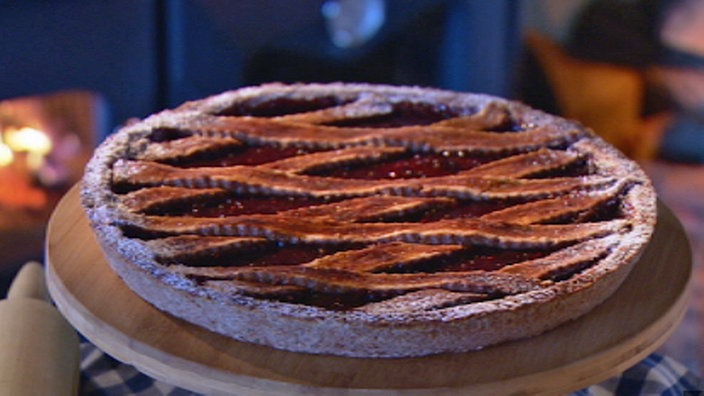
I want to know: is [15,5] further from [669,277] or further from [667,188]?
[667,188]

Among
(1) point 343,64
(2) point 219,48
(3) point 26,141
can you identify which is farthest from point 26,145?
(1) point 343,64

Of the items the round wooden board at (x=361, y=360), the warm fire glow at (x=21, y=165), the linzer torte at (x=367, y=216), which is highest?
the linzer torte at (x=367, y=216)

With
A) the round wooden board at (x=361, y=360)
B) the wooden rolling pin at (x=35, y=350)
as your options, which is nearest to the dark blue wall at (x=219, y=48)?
the wooden rolling pin at (x=35, y=350)

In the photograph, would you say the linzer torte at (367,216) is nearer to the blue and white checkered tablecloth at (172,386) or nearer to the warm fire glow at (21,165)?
the blue and white checkered tablecloth at (172,386)

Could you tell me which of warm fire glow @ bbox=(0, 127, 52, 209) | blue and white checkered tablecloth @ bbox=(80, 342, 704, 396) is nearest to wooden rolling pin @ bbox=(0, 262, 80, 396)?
blue and white checkered tablecloth @ bbox=(80, 342, 704, 396)

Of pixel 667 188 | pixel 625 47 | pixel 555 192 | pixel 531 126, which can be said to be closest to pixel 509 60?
pixel 625 47
